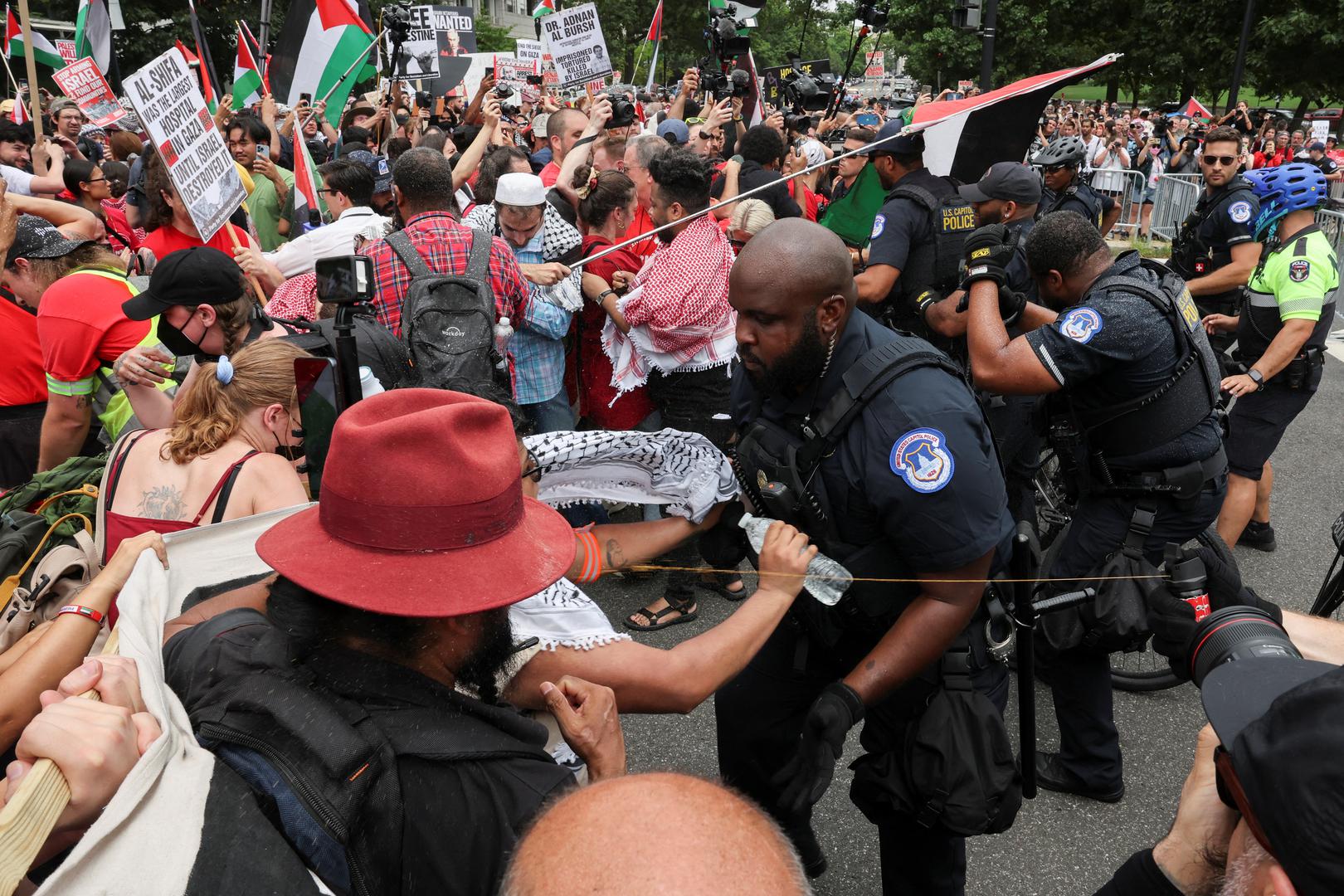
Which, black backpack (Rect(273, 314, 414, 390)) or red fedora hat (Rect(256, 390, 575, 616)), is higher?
red fedora hat (Rect(256, 390, 575, 616))

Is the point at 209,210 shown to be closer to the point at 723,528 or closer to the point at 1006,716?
the point at 723,528

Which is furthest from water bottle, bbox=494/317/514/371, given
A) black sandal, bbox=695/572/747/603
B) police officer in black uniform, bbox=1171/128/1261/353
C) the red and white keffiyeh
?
police officer in black uniform, bbox=1171/128/1261/353

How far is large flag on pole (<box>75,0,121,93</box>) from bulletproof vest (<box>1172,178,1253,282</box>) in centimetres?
1110

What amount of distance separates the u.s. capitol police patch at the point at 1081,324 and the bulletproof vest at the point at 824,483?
102cm

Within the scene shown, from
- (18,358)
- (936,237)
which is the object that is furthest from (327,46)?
(936,237)

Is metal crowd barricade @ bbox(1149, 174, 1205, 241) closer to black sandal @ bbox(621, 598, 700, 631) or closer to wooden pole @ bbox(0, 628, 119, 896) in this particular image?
black sandal @ bbox(621, 598, 700, 631)

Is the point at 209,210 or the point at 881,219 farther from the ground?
the point at 209,210

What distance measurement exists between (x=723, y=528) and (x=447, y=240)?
2.37m

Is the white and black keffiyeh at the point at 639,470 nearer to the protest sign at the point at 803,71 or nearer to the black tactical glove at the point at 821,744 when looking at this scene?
the black tactical glove at the point at 821,744

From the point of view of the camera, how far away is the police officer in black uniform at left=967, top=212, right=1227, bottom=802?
3.23 meters

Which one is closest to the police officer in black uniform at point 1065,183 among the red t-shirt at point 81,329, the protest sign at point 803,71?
the red t-shirt at point 81,329

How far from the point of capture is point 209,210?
4305 mm

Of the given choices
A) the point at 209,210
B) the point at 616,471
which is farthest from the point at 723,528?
the point at 209,210

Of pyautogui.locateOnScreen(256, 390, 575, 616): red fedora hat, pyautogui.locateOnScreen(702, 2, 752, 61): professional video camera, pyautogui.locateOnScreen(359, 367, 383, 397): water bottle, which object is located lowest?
pyautogui.locateOnScreen(702, 2, 752, 61): professional video camera
